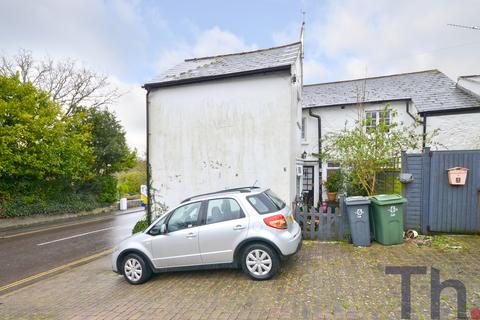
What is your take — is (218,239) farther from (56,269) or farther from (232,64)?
(232,64)

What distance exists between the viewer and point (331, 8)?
9836mm

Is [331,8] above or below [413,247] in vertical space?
above

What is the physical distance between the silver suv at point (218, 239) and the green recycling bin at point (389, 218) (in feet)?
7.86

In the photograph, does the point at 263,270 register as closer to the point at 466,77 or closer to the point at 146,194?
the point at 146,194

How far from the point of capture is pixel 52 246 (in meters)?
10.3

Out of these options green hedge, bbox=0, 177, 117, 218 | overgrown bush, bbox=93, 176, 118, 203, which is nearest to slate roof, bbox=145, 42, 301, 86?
green hedge, bbox=0, 177, 117, 218

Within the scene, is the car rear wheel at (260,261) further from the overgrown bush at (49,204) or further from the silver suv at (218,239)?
→ the overgrown bush at (49,204)

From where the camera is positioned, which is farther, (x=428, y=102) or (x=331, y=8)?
(x=428, y=102)

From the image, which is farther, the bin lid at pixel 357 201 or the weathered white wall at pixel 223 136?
the weathered white wall at pixel 223 136

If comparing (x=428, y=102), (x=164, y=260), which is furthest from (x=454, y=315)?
(x=428, y=102)

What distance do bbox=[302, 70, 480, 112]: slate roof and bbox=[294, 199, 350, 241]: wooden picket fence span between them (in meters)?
8.37

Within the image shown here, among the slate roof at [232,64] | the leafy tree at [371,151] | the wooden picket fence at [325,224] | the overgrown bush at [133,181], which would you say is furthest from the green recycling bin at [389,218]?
the overgrown bush at [133,181]

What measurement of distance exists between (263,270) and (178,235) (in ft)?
5.71

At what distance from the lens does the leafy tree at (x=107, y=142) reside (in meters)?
19.6
